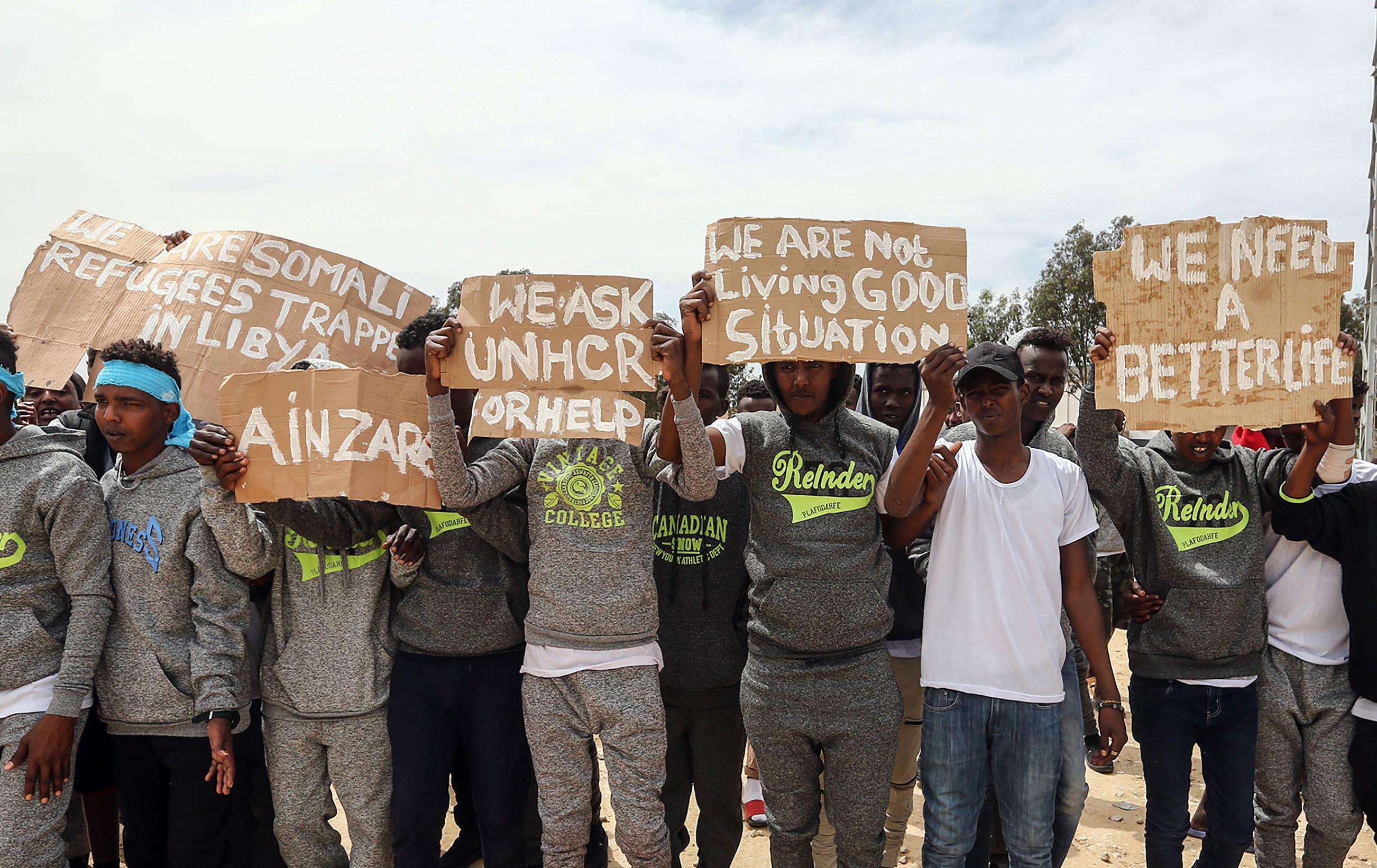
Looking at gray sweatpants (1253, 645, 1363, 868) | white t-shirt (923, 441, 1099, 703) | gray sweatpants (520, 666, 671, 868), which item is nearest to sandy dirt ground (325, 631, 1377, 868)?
gray sweatpants (520, 666, 671, 868)

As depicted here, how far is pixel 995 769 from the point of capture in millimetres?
3291

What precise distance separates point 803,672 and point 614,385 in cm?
127

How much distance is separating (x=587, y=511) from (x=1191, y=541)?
2.40 m

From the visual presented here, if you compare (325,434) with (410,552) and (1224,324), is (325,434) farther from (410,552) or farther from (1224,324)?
(1224,324)

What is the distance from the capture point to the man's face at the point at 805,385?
11.5 feet

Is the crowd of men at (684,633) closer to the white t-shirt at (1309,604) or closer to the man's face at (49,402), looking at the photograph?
the white t-shirt at (1309,604)

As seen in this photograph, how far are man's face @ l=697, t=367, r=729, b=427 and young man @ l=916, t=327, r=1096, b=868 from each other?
1.10 metres

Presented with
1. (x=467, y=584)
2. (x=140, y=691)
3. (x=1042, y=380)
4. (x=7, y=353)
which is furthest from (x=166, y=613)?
(x=1042, y=380)

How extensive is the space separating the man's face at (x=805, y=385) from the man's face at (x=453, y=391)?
4.32ft

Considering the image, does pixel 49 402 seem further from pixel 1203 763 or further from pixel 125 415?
pixel 1203 763

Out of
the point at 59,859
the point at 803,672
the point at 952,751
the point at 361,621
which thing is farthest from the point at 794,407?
the point at 59,859

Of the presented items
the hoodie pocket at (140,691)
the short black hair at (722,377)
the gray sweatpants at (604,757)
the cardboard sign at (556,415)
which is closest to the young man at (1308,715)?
the gray sweatpants at (604,757)

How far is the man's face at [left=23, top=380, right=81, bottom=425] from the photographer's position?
210 inches

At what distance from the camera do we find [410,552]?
140 inches
